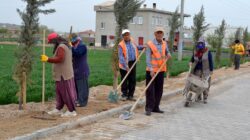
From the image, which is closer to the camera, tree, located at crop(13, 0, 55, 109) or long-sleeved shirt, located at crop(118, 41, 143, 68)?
tree, located at crop(13, 0, 55, 109)

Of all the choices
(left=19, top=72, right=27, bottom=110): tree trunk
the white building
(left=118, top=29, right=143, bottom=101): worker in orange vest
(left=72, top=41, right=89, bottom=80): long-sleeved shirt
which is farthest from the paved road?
the white building

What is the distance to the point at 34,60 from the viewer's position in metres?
9.23

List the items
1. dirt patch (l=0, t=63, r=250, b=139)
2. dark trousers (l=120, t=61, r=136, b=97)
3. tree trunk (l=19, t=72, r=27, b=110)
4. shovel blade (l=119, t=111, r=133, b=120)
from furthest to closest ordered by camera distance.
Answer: dark trousers (l=120, t=61, r=136, b=97)
shovel blade (l=119, t=111, r=133, b=120)
tree trunk (l=19, t=72, r=27, b=110)
dirt patch (l=0, t=63, r=250, b=139)

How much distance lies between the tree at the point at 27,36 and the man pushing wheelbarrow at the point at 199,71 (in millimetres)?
4626

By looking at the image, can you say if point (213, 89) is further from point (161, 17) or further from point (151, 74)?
point (161, 17)

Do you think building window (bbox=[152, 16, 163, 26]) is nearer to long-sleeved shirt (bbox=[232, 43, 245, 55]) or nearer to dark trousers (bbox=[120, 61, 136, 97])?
long-sleeved shirt (bbox=[232, 43, 245, 55])

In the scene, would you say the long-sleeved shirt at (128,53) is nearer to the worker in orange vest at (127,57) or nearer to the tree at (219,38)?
the worker in orange vest at (127,57)

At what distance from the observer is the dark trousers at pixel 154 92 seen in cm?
1002

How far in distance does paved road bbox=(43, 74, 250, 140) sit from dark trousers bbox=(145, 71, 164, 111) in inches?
10.3

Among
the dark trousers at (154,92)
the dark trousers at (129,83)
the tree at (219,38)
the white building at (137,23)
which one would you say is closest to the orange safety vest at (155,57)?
the dark trousers at (154,92)

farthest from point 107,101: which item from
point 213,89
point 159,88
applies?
point 213,89

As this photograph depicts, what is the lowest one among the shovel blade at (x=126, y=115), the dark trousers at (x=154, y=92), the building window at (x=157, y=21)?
the shovel blade at (x=126, y=115)

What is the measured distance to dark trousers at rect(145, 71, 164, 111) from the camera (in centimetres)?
1002

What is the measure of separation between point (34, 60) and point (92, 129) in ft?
6.83
